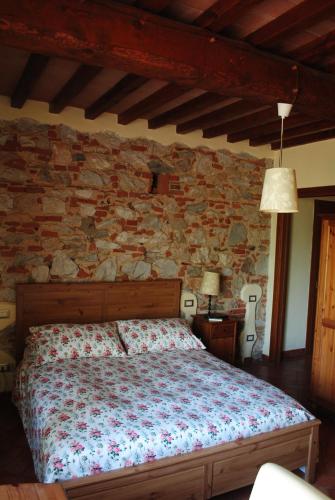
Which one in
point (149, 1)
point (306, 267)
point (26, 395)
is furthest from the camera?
point (306, 267)

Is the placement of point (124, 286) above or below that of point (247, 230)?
below

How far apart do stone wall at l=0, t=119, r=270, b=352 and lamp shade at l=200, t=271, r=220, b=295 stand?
16 cm

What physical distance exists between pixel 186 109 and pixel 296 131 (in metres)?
1.26

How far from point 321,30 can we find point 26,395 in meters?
3.01

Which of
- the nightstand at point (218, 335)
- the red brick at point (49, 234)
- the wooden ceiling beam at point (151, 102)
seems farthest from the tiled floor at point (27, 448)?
the wooden ceiling beam at point (151, 102)


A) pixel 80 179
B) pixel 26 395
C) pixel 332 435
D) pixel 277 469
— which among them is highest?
pixel 80 179

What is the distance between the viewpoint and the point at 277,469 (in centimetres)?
146

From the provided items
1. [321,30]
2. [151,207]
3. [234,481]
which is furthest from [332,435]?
[321,30]

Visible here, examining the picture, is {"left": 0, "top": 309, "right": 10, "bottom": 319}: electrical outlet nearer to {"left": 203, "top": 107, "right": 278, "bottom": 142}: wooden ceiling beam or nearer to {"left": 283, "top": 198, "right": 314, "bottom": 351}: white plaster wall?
{"left": 203, "top": 107, "right": 278, "bottom": 142}: wooden ceiling beam

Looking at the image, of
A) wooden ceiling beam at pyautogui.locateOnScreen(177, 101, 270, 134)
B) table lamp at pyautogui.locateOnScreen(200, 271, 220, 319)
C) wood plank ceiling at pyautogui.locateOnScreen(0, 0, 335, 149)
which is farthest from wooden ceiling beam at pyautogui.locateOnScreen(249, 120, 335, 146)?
table lamp at pyautogui.locateOnScreen(200, 271, 220, 319)

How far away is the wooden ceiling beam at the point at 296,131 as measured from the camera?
13.3ft

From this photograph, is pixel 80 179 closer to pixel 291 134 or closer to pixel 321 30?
pixel 291 134

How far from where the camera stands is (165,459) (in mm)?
2324

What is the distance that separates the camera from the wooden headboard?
3885 mm
